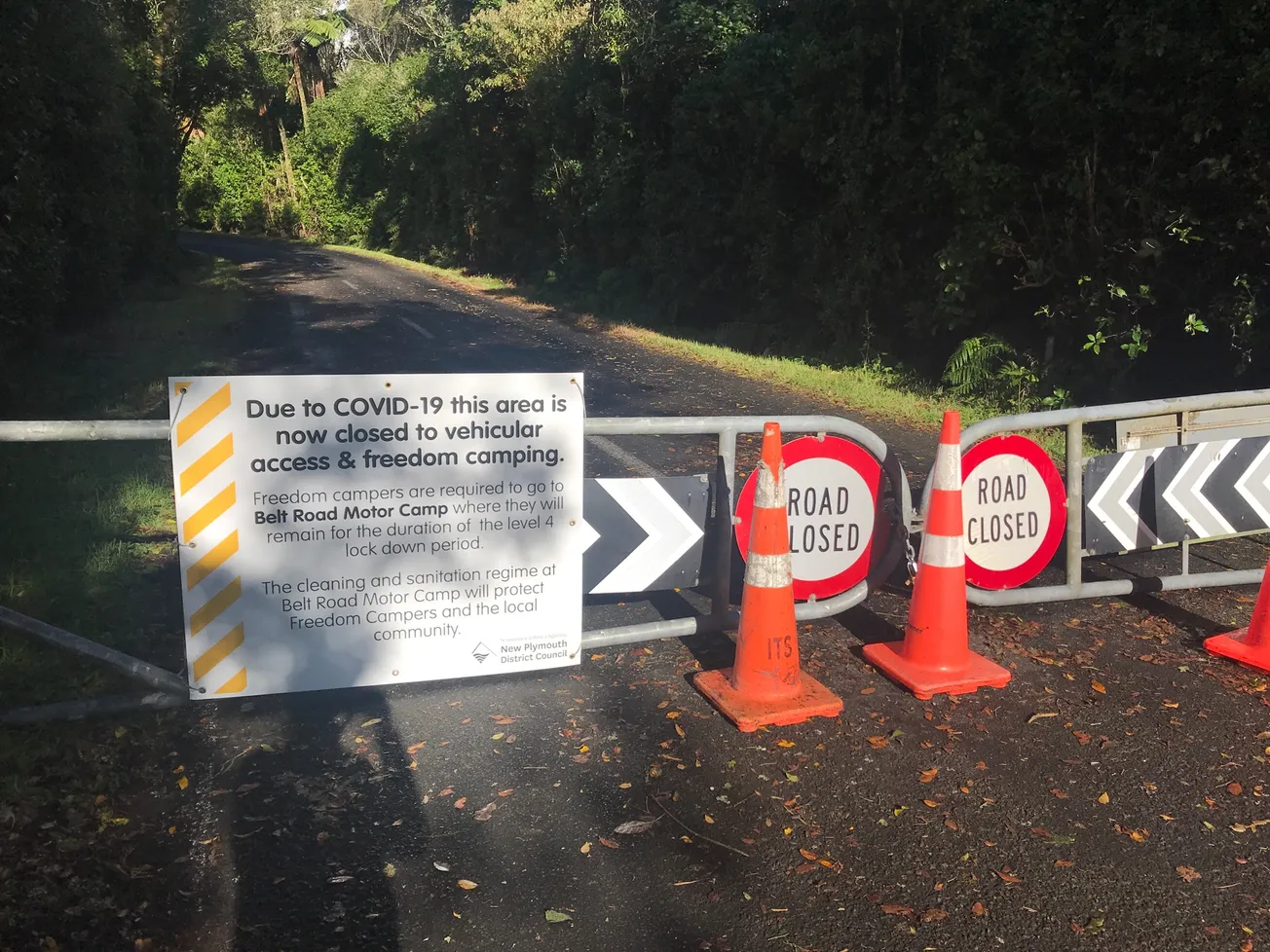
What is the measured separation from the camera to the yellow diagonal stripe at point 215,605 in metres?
4.36

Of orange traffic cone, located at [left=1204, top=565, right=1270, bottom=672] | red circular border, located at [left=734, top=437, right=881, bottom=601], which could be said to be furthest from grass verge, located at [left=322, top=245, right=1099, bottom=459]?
red circular border, located at [left=734, top=437, right=881, bottom=601]

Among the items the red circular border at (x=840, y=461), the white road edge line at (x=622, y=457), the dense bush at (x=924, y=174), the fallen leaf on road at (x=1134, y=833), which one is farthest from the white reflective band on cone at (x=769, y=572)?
the dense bush at (x=924, y=174)

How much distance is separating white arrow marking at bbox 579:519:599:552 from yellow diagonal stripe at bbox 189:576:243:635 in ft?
4.88

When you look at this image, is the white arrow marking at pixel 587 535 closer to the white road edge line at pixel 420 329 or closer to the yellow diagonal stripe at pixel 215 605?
the yellow diagonal stripe at pixel 215 605

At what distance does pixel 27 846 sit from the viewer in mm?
3576

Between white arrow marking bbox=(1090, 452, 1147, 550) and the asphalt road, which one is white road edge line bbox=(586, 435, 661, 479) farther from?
white arrow marking bbox=(1090, 452, 1147, 550)

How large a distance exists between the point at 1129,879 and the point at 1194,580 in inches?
124

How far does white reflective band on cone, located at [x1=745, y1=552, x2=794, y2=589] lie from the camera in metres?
4.73

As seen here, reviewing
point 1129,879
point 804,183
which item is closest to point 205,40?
point 804,183

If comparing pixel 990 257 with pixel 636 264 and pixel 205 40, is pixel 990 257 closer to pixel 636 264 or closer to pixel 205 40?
pixel 636 264

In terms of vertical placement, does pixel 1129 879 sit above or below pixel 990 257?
below

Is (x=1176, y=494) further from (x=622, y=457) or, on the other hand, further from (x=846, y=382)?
(x=846, y=382)

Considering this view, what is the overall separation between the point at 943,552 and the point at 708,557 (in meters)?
1.13

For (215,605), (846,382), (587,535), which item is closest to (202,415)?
(215,605)
